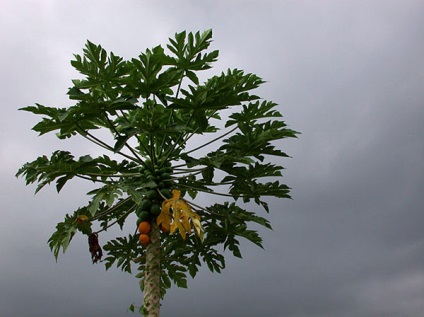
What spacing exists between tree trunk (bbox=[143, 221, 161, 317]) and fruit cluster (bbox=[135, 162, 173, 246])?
129 millimetres

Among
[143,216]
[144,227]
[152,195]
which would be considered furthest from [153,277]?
[152,195]

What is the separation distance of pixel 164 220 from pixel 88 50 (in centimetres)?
309

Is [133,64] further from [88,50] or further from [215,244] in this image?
[215,244]

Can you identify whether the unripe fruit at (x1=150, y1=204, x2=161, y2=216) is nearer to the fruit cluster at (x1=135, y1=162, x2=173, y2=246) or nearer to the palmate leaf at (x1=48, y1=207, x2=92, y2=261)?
the fruit cluster at (x1=135, y1=162, x2=173, y2=246)

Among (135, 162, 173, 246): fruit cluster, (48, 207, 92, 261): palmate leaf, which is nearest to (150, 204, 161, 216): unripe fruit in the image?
(135, 162, 173, 246): fruit cluster

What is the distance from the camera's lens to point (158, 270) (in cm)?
840

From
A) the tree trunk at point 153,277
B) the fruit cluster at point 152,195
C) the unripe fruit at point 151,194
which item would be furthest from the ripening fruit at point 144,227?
the unripe fruit at point 151,194

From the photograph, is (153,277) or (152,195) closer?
(153,277)

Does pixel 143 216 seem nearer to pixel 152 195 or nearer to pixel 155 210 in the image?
pixel 155 210

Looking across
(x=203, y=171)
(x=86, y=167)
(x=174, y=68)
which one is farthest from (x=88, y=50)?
(x=203, y=171)

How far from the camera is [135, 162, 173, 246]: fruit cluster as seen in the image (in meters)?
8.30

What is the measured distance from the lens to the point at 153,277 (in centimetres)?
828

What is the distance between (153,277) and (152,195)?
141cm

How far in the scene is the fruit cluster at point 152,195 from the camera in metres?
8.30
